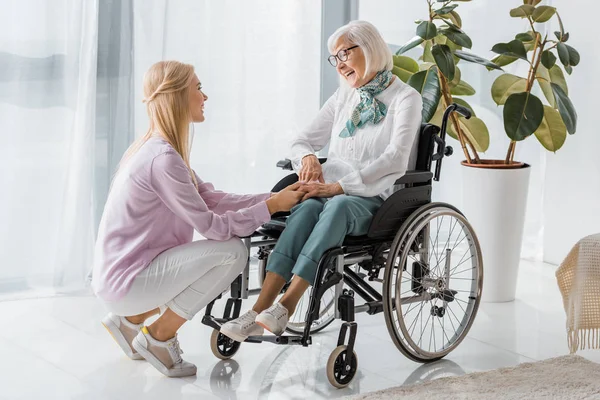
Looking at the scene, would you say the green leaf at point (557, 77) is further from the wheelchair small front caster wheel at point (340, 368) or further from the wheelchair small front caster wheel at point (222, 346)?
the wheelchair small front caster wheel at point (222, 346)

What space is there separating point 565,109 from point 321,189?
129 centimetres

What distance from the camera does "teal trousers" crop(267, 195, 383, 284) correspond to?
9.20 ft

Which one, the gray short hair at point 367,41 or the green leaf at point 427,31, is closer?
the gray short hair at point 367,41

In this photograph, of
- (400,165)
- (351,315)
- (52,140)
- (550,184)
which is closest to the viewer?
(351,315)

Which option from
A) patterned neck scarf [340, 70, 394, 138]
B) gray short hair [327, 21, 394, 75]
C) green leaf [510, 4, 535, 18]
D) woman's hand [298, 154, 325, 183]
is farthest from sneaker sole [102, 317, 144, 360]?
green leaf [510, 4, 535, 18]

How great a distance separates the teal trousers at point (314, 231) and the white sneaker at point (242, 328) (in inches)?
7.1

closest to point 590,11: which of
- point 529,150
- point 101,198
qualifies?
point 529,150

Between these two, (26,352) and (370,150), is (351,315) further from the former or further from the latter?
(26,352)

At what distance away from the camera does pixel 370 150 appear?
3160 mm

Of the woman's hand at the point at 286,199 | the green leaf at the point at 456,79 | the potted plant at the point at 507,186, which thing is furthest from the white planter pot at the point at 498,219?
the woman's hand at the point at 286,199

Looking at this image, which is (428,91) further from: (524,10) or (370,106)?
(370,106)

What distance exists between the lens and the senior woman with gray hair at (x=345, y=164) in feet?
9.20

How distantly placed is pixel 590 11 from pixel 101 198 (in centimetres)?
242

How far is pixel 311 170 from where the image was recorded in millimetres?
3152
